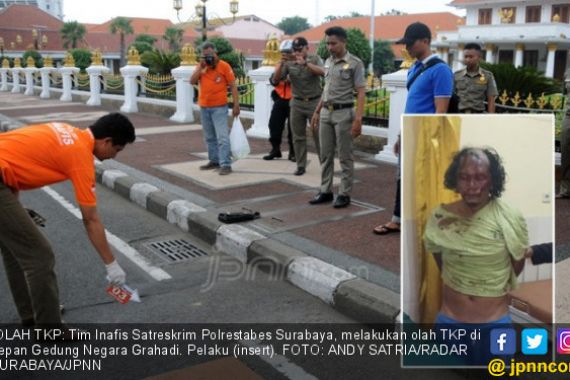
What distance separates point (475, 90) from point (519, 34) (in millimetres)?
44273

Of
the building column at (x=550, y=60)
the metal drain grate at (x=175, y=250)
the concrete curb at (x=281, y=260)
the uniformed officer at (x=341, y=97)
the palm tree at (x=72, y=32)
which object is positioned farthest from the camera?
the palm tree at (x=72, y=32)

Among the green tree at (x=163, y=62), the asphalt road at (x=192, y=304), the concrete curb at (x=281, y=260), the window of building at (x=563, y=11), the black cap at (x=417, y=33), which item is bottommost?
the asphalt road at (x=192, y=304)

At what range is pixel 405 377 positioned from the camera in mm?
3080

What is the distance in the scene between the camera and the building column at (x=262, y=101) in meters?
11.1

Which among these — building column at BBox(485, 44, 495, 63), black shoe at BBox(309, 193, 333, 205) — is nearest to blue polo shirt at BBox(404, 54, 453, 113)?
black shoe at BBox(309, 193, 333, 205)

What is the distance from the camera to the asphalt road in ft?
10.5

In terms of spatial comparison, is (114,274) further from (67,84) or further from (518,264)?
(67,84)

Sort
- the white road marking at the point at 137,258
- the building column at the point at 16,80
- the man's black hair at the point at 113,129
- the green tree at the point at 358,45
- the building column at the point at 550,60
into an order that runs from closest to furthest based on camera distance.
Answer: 1. the man's black hair at the point at 113,129
2. the white road marking at the point at 137,258
3. the building column at the point at 16,80
4. the building column at the point at 550,60
5. the green tree at the point at 358,45

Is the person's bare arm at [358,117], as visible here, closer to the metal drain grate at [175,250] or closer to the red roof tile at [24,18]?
the metal drain grate at [175,250]

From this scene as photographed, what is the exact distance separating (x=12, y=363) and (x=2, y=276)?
1483 millimetres

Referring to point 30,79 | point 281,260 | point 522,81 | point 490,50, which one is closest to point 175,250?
point 281,260

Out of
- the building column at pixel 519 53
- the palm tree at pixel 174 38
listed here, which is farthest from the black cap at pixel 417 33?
the palm tree at pixel 174 38

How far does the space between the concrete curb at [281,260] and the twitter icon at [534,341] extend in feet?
3.46

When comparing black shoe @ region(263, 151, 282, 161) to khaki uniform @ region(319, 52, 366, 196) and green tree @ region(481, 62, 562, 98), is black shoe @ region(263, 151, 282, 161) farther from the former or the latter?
green tree @ region(481, 62, 562, 98)
